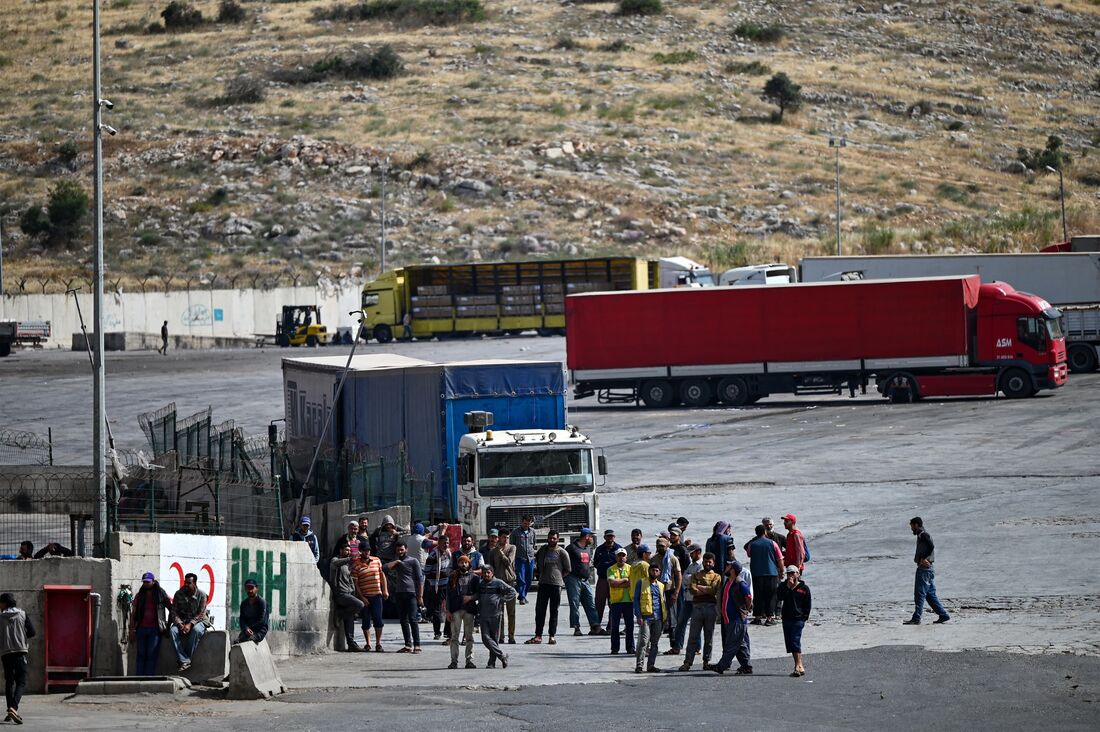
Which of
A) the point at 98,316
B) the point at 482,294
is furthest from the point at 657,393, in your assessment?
the point at 98,316

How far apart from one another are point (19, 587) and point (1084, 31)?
14321cm

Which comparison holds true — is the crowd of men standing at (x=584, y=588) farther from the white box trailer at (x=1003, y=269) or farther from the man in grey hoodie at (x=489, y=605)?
the white box trailer at (x=1003, y=269)

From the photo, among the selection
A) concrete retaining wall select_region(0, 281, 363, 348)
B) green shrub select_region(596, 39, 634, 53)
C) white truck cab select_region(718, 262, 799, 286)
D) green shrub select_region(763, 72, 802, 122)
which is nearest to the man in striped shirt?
white truck cab select_region(718, 262, 799, 286)

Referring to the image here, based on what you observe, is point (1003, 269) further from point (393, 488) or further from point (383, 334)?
point (393, 488)

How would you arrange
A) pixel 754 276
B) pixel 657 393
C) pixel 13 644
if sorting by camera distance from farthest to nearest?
pixel 754 276
pixel 657 393
pixel 13 644

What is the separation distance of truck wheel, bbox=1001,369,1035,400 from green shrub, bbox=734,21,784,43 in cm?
9515

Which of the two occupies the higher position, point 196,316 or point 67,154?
point 67,154

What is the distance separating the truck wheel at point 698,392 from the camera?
5006 cm

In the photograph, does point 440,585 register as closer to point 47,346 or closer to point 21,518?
point 21,518

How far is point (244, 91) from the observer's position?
117188 millimetres

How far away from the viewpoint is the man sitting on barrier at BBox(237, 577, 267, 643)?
741 inches

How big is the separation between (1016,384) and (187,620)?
3418cm

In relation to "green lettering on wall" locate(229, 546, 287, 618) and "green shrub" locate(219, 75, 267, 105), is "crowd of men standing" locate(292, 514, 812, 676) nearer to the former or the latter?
"green lettering on wall" locate(229, 546, 287, 618)

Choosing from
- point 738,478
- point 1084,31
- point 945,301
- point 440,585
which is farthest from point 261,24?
point 440,585
